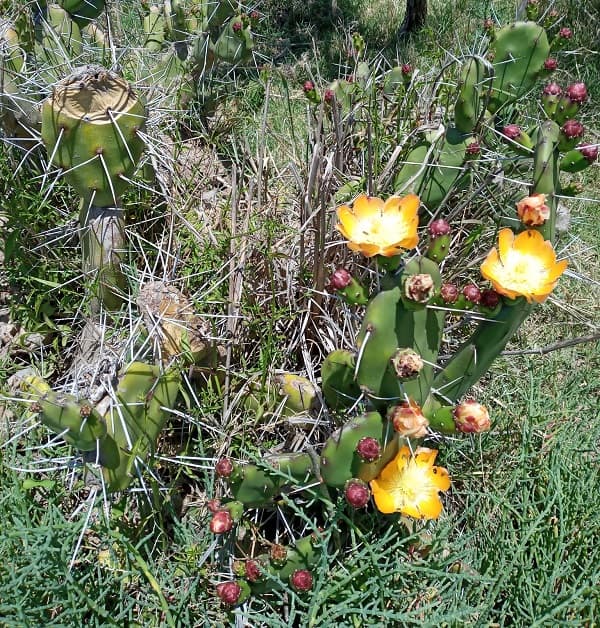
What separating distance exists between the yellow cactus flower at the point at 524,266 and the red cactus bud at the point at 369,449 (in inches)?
15.1

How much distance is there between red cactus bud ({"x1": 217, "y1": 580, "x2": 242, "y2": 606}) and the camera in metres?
1.15

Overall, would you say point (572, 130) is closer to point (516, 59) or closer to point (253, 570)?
point (516, 59)

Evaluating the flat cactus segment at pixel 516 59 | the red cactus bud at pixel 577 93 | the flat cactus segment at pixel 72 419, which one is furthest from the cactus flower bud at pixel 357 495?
the flat cactus segment at pixel 516 59

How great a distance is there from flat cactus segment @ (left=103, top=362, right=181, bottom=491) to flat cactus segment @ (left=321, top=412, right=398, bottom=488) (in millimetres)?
404

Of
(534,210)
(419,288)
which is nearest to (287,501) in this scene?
(419,288)

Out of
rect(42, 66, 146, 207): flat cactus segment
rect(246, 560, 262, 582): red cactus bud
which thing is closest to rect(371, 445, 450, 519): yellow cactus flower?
rect(246, 560, 262, 582): red cactus bud

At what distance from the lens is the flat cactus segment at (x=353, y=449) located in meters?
1.18

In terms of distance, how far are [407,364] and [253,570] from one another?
0.53 m

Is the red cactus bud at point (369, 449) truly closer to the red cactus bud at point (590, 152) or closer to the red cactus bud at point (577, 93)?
the red cactus bud at point (590, 152)

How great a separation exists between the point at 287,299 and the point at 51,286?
2.50 ft

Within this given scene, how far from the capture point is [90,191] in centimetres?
147

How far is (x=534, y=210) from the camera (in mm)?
1173

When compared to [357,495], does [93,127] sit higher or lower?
higher

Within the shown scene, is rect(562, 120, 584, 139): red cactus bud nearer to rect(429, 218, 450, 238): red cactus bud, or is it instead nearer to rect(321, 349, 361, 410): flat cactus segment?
rect(429, 218, 450, 238): red cactus bud
